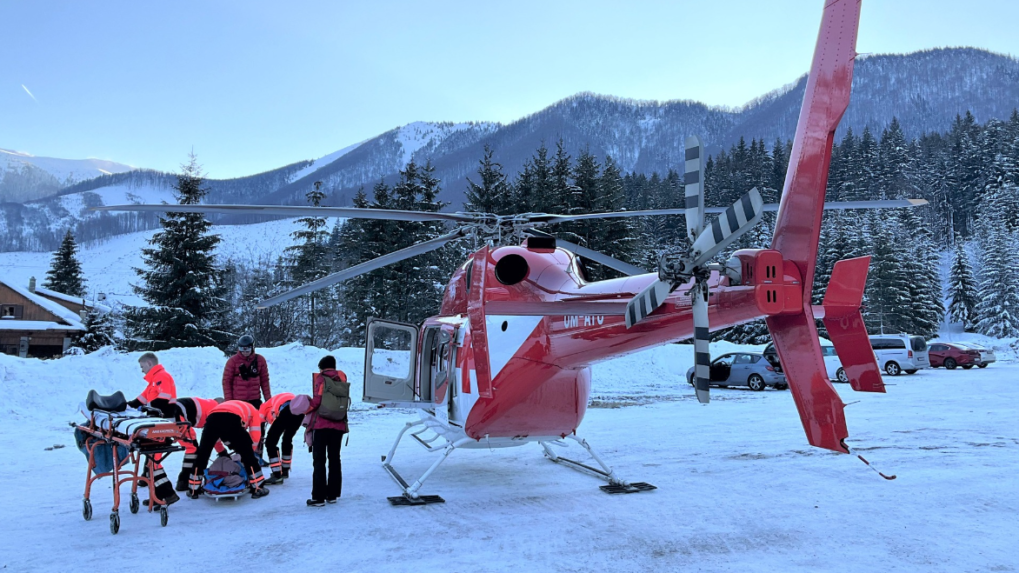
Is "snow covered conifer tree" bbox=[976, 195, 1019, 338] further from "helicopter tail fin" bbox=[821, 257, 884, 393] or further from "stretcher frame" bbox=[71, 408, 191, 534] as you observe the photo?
"stretcher frame" bbox=[71, 408, 191, 534]

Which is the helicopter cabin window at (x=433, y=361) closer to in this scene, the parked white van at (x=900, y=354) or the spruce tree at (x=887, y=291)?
the parked white van at (x=900, y=354)

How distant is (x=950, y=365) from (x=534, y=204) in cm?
2327

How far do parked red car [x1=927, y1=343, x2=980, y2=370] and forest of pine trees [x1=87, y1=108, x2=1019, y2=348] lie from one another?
43.6 feet

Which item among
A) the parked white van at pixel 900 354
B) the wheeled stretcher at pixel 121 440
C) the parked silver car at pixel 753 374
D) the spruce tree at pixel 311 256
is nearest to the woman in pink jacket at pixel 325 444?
the wheeled stretcher at pixel 121 440

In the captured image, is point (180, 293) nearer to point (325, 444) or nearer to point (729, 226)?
point (325, 444)

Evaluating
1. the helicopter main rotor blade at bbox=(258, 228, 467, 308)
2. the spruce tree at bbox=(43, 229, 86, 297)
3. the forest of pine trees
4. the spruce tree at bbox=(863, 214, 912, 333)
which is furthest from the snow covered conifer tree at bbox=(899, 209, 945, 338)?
the spruce tree at bbox=(43, 229, 86, 297)

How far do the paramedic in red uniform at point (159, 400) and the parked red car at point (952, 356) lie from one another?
115ft

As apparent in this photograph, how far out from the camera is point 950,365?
32156 mm

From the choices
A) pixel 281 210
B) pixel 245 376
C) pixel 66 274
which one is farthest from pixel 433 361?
pixel 66 274

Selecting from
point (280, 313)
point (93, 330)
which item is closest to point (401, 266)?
point (280, 313)

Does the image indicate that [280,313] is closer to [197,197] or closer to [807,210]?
[197,197]

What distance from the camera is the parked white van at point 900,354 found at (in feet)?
93.6

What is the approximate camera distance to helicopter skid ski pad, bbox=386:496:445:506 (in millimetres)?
7762

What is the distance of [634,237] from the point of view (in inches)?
1441
